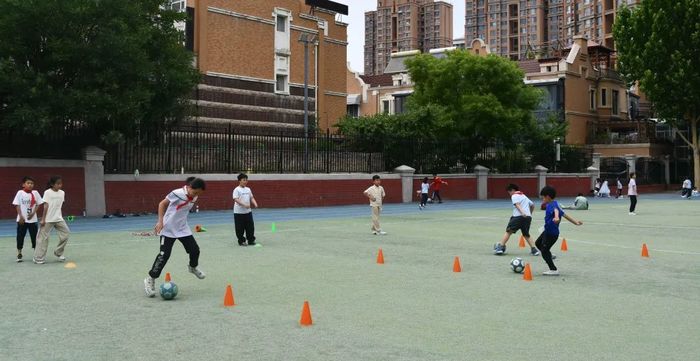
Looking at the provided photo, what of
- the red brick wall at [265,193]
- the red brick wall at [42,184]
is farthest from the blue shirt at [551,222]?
the red brick wall at [265,193]

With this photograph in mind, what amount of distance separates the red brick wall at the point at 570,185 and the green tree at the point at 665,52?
844 cm

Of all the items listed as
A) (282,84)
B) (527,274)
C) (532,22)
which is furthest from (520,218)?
(532,22)

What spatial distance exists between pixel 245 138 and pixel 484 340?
24.9 metres

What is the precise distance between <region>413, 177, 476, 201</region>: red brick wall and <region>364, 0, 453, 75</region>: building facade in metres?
146

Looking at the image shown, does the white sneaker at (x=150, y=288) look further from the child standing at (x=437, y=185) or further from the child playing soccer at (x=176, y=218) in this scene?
the child standing at (x=437, y=185)

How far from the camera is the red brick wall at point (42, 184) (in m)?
23.1

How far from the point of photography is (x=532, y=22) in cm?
16475

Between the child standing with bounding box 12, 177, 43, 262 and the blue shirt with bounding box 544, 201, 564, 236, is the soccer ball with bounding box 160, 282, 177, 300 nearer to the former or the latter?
the child standing with bounding box 12, 177, 43, 262

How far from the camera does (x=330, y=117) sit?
52.2 m

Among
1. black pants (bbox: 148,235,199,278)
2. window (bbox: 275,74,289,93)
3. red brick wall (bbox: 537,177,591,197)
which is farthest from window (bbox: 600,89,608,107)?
black pants (bbox: 148,235,199,278)

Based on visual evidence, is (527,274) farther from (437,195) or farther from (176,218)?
(437,195)

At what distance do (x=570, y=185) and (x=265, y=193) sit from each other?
91.3 feet

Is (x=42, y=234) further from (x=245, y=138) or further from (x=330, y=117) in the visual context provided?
(x=330, y=117)

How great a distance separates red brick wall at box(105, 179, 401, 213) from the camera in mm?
26172
